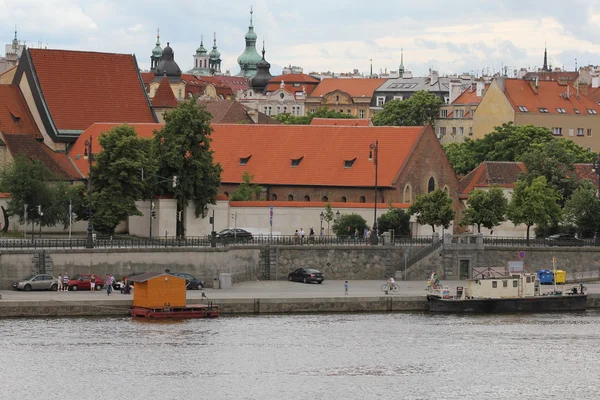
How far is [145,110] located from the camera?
5172 inches

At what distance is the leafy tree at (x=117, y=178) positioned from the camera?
344ft

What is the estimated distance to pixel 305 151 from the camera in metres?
120

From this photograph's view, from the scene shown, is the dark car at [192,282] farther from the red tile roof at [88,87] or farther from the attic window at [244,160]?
the red tile roof at [88,87]

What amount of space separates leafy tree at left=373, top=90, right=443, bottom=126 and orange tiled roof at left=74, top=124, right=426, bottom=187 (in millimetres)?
68809

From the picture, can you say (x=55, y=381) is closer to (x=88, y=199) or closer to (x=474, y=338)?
(x=474, y=338)

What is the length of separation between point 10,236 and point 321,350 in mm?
32064

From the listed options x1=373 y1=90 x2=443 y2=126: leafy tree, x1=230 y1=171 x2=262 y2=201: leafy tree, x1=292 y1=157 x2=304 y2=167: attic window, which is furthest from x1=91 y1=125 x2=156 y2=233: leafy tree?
x1=373 y1=90 x2=443 y2=126: leafy tree

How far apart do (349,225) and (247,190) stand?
10.0 m

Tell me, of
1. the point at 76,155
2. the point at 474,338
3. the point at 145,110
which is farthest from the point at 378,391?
the point at 145,110

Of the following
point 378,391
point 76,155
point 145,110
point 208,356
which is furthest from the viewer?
point 145,110

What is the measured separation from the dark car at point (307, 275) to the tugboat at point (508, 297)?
7752mm

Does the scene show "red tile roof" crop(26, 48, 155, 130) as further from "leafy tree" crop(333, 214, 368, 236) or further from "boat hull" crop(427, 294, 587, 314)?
"boat hull" crop(427, 294, 587, 314)

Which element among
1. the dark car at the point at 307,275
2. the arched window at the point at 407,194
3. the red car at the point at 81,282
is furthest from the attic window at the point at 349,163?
the red car at the point at 81,282

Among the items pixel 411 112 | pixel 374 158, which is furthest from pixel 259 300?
pixel 411 112
